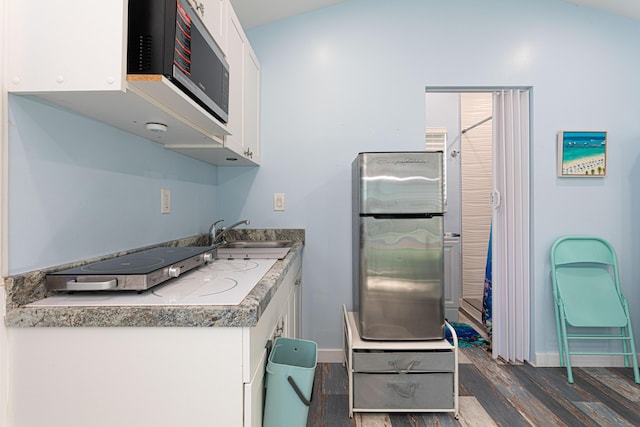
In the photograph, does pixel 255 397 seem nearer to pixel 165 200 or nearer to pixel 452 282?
pixel 165 200

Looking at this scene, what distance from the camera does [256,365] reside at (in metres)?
0.97

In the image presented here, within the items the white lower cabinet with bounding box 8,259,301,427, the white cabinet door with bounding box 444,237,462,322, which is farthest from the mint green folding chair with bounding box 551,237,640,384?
A: the white lower cabinet with bounding box 8,259,301,427

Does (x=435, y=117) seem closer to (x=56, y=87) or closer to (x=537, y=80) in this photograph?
(x=537, y=80)

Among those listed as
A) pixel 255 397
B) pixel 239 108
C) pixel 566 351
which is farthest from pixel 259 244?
pixel 566 351

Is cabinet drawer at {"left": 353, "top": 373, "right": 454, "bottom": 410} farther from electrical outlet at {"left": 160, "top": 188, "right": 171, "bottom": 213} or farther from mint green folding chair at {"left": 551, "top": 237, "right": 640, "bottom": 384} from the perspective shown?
electrical outlet at {"left": 160, "top": 188, "right": 171, "bottom": 213}

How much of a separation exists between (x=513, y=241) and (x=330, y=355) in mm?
1576

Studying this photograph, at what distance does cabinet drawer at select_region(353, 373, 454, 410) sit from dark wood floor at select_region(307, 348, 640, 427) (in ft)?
0.29

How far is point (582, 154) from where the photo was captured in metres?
2.35

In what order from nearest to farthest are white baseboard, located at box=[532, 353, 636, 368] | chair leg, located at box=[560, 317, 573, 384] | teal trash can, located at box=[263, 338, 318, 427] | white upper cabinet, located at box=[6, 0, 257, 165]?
1. white upper cabinet, located at box=[6, 0, 257, 165]
2. teal trash can, located at box=[263, 338, 318, 427]
3. chair leg, located at box=[560, 317, 573, 384]
4. white baseboard, located at box=[532, 353, 636, 368]

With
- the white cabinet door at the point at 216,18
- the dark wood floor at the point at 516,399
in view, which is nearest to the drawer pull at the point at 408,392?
the dark wood floor at the point at 516,399

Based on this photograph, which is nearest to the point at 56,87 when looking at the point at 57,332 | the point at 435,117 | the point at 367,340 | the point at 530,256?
the point at 57,332

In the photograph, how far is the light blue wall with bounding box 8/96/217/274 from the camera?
91 cm

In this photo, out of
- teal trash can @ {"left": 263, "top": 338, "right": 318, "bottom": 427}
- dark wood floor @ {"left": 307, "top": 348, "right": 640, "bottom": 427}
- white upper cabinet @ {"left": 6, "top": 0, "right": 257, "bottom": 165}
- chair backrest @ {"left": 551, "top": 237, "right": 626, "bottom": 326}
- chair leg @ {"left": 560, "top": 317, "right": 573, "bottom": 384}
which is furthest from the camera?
chair backrest @ {"left": 551, "top": 237, "right": 626, "bottom": 326}

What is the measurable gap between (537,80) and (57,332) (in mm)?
3007
